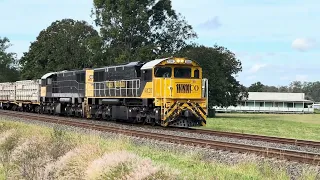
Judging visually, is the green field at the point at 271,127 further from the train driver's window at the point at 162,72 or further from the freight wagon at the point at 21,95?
the freight wagon at the point at 21,95

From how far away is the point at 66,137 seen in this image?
1522cm

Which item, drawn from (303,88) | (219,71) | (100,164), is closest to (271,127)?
(219,71)

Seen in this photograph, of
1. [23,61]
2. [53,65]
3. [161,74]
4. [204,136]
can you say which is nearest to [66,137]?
[204,136]

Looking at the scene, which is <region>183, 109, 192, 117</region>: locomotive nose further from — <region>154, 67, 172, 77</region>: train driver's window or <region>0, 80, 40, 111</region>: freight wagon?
<region>0, 80, 40, 111</region>: freight wagon

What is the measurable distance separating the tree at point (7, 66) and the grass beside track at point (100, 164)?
105 meters

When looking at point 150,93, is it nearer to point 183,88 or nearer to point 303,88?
point 183,88

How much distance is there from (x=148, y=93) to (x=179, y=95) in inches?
64.1

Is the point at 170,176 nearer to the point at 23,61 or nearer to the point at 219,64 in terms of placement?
the point at 219,64

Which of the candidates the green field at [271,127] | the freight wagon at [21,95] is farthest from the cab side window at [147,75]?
the freight wagon at [21,95]

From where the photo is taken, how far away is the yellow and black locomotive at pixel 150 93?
23391 mm

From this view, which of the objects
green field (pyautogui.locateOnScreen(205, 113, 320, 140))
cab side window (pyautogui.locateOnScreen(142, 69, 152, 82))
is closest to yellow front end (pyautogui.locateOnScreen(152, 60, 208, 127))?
cab side window (pyautogui.locateOnScreen(142, 69, 152, 82))

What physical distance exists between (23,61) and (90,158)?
273ft

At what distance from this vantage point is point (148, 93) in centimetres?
2400

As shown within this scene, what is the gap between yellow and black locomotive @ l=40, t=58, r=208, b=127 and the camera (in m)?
23.4
